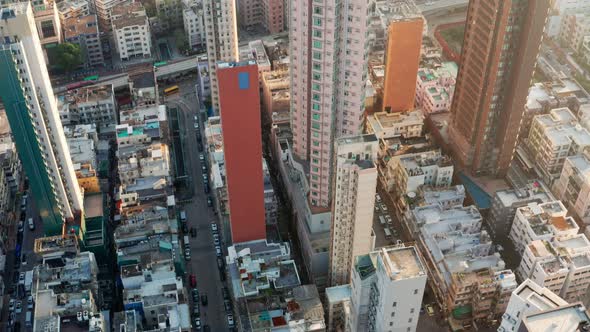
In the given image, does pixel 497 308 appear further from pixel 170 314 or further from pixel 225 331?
pixel 170 314

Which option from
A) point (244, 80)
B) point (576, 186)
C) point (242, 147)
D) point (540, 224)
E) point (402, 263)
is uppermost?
point (244, 80)

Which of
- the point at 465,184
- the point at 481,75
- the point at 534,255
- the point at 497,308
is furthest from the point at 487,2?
the point at 497,308

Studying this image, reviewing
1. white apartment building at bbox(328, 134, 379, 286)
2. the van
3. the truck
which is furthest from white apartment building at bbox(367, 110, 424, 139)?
the truck

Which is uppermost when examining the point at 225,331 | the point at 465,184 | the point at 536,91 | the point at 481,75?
the point at 481,75

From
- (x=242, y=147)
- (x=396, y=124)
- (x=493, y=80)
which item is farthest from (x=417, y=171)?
(x=242, y=147)

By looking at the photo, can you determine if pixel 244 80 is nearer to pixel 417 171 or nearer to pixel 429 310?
pixel 417 171

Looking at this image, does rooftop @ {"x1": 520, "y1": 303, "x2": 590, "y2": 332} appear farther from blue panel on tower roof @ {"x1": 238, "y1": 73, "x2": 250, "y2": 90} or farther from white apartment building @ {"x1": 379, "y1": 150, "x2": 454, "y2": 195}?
white apartment building @ {"x1": 379, "y1": 150, "x2": 454, "y2": 195}
